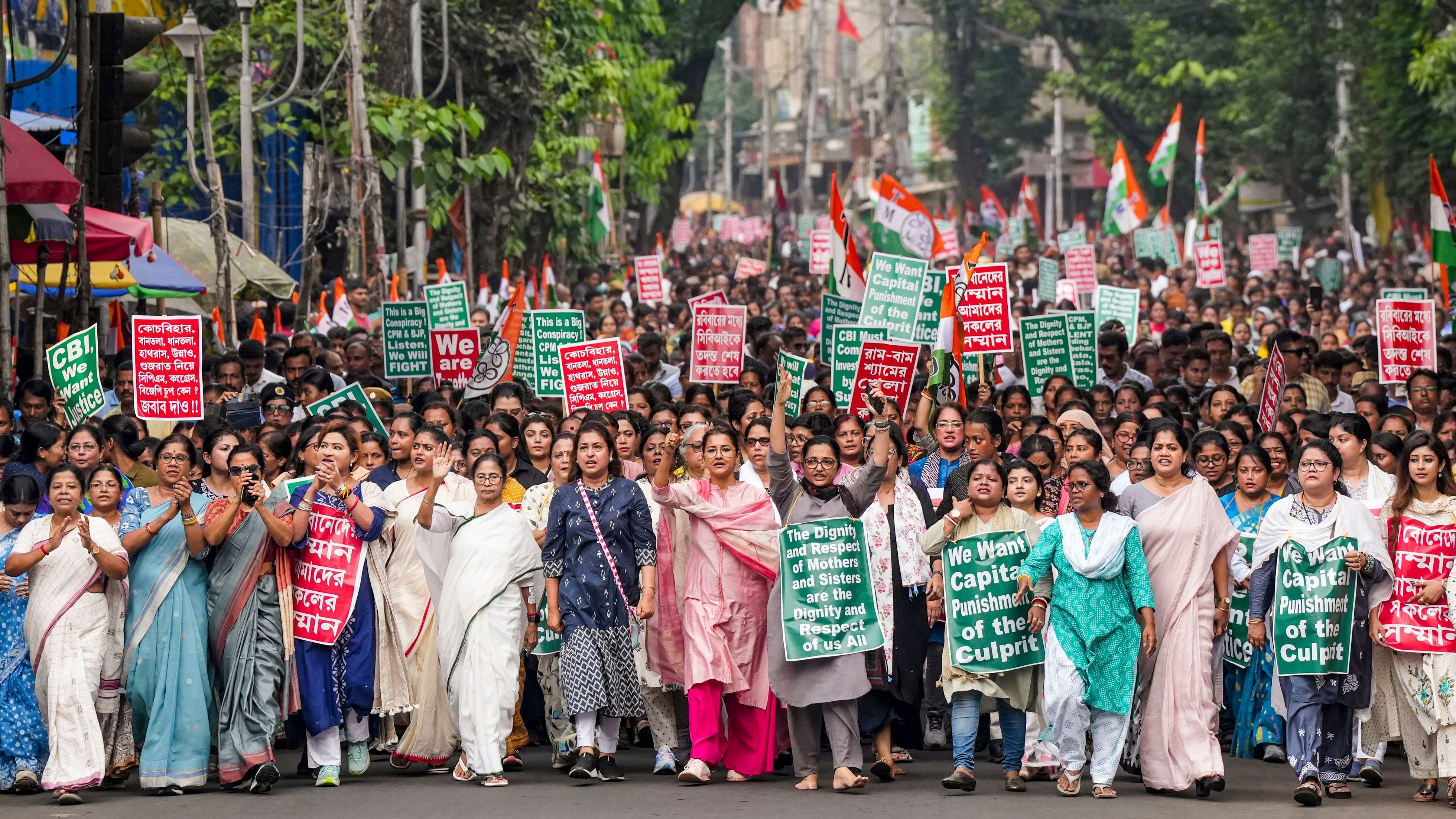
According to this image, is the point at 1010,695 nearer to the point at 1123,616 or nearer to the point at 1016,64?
the point at 1123,616

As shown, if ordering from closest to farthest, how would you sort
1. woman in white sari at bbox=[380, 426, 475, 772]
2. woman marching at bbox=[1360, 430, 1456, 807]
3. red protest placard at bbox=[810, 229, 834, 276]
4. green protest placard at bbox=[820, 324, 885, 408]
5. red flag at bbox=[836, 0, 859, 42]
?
woman marching at bbox=[1360, 430, 1456, 807], woman in white sari at bbox=[380, 426, 475, 772], green protest placard at bbox=[820, 324, 885, 408], red protest placard at bbox=[810, 229, 834, 276], red flag at bbox=[836, 0, 859, 42]

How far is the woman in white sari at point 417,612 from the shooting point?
28.1ft

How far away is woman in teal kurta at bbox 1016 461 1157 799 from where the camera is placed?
7.91 m

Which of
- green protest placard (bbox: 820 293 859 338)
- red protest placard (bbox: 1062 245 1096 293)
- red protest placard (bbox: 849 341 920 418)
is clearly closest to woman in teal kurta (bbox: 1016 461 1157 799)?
red protest placard (bbox: 849 341 920 418)

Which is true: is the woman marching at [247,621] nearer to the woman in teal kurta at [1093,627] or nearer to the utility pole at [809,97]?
the woman in teal kurta at [1093,627]

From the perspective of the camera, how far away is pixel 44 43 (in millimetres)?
17812

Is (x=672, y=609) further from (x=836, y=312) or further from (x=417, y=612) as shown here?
(x=836, y=312)

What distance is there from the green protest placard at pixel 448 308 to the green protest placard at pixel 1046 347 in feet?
12.2

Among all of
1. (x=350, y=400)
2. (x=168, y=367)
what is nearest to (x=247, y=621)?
(x=350, y=400)

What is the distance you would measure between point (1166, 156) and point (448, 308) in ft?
51.4

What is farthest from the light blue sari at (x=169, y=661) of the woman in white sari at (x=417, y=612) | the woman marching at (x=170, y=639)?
the woman in white sari at (x=417, y=612)

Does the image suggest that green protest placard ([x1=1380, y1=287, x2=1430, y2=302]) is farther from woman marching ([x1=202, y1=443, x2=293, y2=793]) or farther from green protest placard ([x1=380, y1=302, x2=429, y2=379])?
woman marching ([x1=202, y1=443, x2=293, y2=793])

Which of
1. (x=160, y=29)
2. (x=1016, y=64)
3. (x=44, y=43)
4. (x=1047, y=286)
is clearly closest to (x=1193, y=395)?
(x=160, y=29)

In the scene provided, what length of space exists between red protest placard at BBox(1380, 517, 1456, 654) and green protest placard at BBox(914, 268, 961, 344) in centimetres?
552
